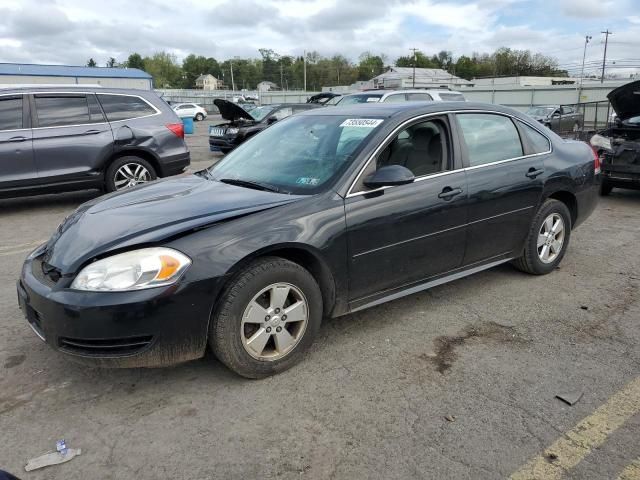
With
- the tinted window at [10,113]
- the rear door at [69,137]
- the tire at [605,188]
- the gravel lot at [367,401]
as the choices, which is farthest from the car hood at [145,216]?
the tire at [605,188]

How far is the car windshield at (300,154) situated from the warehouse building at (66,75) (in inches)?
1549

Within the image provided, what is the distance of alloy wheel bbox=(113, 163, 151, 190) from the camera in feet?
25.8

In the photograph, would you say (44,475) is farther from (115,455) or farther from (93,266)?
(93,266)

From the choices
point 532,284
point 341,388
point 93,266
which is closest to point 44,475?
point 93,266

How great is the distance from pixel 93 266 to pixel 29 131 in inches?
215

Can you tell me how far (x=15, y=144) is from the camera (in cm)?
707

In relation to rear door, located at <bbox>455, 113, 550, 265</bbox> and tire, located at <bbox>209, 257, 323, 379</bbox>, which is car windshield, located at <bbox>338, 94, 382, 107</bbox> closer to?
rear door, located at <bbox>455, 113, 550, 265</bbox>

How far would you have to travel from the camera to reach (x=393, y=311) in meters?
4.09

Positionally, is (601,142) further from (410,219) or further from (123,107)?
(123,107)

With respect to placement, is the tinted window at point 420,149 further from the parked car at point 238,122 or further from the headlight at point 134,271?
the parked car at point 238,122

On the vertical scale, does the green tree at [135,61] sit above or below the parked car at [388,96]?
above

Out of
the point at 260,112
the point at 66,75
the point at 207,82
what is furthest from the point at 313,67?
the point at 260,112

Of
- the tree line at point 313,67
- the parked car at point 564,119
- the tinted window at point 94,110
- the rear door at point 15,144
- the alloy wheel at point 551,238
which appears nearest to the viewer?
the alloy wheel at point 551,238

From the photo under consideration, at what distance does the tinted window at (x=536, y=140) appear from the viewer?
181 inches
